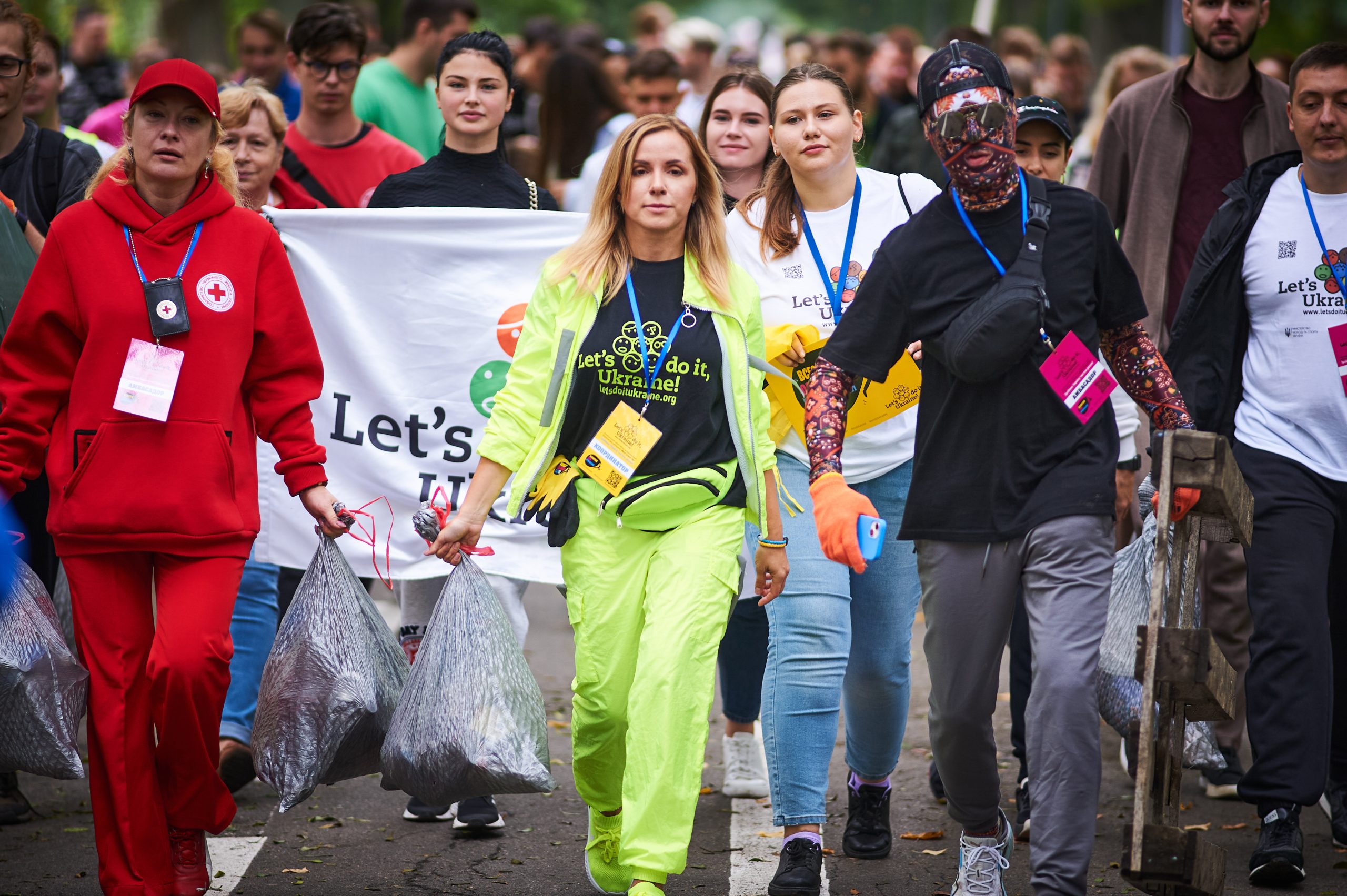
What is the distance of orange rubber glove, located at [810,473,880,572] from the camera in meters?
4.37

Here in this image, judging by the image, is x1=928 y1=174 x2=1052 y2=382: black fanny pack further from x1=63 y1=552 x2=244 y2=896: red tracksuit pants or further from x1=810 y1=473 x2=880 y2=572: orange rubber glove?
x1=63 y1=552 x2=244 y2=896: red tracksuit pants

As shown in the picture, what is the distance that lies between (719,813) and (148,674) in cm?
225

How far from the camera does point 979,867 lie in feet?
15.4

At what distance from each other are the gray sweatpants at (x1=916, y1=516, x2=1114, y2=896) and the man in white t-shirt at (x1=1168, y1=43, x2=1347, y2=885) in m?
1.05

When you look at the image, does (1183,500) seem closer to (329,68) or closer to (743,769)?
(743,769)

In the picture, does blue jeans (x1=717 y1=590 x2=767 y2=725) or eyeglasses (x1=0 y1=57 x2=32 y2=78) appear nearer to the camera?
eyeglasses (x1=0 y1=57 x2=32 y2=78)

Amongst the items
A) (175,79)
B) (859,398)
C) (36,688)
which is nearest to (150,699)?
(36,688)

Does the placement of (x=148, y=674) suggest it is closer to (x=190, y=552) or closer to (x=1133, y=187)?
(x=190, y=552)

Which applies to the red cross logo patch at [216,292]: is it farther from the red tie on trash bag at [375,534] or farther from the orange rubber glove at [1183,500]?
the orange rubber glove at [1183,500]

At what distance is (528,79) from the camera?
1327cm

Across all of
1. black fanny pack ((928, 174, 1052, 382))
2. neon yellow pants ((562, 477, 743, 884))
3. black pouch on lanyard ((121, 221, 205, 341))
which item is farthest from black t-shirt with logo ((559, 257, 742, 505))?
black pouch on lanyard ((121, 221, 205, 341))

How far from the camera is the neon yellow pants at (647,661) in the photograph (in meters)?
4.46

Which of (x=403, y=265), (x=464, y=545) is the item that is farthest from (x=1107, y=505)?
(x=403, y=265)

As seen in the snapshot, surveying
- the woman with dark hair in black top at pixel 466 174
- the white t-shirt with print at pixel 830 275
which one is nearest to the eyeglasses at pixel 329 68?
the woman with dark hair in black top at pixel 466 174
